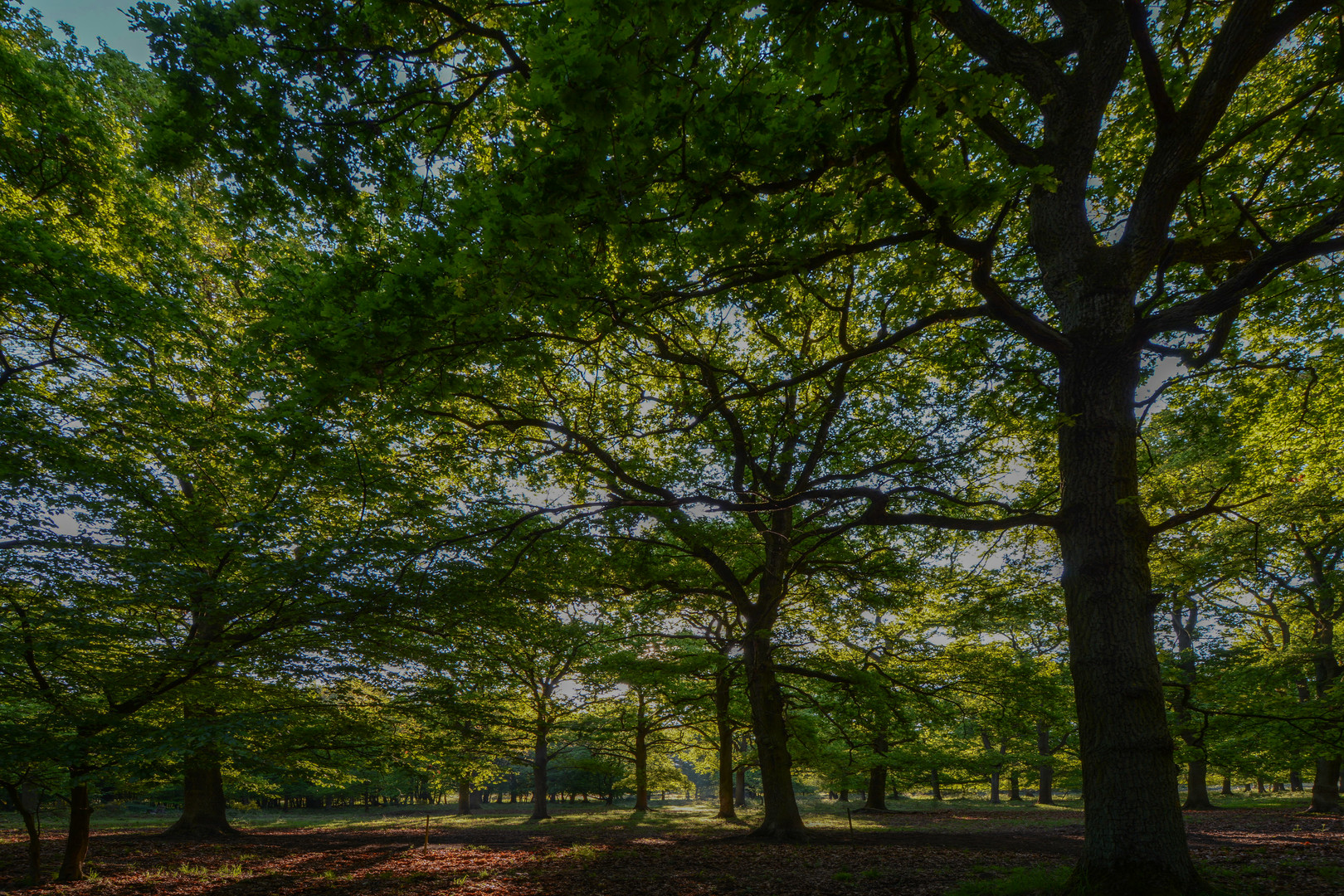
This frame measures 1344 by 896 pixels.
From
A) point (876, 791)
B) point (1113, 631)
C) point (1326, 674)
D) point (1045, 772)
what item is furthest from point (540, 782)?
point (1326, 674)

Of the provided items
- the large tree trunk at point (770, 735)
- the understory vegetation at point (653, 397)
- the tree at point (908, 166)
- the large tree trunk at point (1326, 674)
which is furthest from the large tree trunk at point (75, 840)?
the large tree trunk at point (1326, 674)

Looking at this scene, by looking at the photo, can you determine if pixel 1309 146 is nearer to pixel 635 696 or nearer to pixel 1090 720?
pixel 1090 720

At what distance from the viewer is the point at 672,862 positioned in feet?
29.3

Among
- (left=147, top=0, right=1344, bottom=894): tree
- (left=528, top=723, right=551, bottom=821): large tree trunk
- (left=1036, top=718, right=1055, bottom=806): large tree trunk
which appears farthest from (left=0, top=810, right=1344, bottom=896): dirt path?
(left=1036, top=718, right=1055, bottom=806): large tree trunk

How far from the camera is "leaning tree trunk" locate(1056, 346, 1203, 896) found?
4086 mm

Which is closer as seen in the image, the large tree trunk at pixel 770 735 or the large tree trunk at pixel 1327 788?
the large tree trunk at pixel 770 735

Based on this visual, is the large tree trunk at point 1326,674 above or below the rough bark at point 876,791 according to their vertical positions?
above

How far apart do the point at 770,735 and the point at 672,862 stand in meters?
3.15

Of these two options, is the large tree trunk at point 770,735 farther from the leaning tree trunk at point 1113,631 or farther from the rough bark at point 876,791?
the rough bark at point 876,791

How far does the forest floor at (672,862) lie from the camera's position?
6414mm

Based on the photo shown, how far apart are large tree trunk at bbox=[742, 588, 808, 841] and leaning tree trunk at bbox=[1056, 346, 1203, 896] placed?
6.24 m

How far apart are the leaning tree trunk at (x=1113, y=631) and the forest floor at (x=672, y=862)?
1.04 m

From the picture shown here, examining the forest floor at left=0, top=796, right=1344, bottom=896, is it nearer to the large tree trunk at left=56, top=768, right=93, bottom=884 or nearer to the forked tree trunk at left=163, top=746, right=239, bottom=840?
the large tree trunk at left=56, top=768, right=93, bottom=884

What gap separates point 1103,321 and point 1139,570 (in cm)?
230
